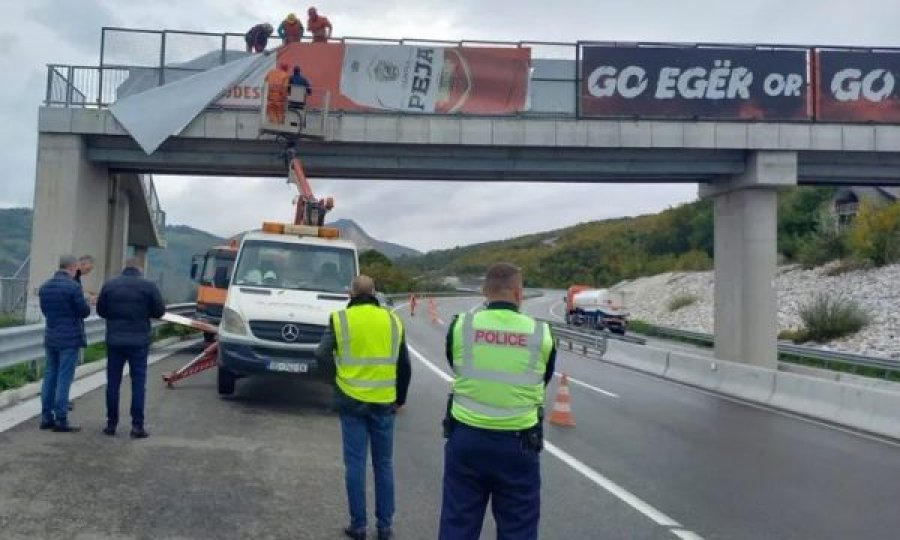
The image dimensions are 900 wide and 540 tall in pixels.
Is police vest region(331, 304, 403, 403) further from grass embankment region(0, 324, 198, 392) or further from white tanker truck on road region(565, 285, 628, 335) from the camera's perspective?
white tanker truck on road region(565, 285, 628, 335)

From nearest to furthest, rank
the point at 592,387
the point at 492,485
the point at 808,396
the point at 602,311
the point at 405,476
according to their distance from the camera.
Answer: the point at 492,485 < the point at 405,476 < the point at 808,396 < the point at 592,387 < the point at 602,311

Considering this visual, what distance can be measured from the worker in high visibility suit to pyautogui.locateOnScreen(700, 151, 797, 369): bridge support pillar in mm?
16901

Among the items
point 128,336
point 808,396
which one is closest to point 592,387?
point 808,396

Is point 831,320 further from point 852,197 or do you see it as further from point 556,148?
point 852,197

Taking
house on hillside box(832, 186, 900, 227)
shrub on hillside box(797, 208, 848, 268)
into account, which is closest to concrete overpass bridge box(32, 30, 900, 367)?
shrub on hillside box(797, 208, 848, 268)

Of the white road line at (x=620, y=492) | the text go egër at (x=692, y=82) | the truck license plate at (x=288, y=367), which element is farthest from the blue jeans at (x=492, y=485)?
the text go egër at (x=692, y=82)

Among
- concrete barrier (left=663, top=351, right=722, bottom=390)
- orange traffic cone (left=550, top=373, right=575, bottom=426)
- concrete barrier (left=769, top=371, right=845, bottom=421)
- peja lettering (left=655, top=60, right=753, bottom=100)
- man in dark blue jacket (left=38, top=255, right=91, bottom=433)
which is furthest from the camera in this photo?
peja lettering (left=655, top=60, right=753, bottom=100)

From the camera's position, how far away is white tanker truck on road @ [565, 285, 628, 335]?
4666cm

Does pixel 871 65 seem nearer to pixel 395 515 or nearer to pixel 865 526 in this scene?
pixel 865 526

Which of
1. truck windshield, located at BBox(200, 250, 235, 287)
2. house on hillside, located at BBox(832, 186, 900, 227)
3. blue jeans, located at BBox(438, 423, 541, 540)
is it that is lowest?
blue jeans, located at BBox(438, 423, 541, 540)

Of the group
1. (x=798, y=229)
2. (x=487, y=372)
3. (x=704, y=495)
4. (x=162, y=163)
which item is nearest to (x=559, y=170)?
(x=162, y=163)

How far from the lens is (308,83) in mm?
20188

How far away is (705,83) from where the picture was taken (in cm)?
2128

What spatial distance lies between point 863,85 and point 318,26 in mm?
13154
